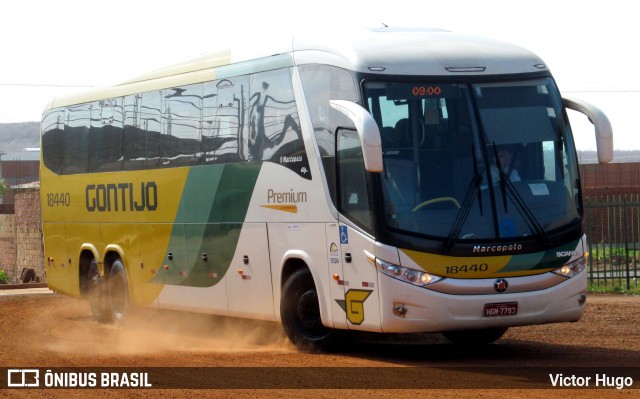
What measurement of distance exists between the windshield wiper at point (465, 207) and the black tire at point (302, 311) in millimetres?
2121

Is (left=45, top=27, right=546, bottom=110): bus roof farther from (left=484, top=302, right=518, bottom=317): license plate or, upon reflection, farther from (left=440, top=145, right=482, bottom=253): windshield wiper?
(left=484, top=302, right=518, bottom=317): license plate

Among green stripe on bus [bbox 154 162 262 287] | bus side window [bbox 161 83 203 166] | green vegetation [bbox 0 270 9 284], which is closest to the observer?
green stripe on bus [bbox 154 162 262 287]

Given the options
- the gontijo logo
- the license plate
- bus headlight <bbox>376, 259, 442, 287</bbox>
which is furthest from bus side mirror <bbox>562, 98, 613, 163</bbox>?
the gontijo logo

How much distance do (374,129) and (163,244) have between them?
6.30 metres

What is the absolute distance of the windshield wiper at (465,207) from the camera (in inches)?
484

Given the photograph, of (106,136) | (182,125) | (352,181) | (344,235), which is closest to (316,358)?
(344,235)

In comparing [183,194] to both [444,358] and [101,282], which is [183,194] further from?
[444,358]

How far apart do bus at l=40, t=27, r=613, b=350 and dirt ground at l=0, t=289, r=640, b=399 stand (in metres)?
0.51

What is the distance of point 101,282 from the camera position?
1953 centimetres

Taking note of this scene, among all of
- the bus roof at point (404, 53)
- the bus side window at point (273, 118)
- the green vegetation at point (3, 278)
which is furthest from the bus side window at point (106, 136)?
the green vegetation at point (3, 278)

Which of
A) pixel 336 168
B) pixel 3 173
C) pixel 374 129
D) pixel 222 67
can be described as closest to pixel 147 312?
pixel 222 67

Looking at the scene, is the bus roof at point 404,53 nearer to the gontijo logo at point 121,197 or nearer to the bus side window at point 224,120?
the bus side window at point 224,120

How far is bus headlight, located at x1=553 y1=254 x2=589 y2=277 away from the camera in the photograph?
42.1 feet

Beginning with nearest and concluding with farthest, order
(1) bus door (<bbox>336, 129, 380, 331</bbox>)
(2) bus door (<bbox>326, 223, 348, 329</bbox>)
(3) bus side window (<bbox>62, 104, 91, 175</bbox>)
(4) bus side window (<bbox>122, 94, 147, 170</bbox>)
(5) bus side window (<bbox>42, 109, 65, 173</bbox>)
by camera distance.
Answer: (1) bus door (<bbox>336, 129, 380, 331</bbox>) < (2) bus door (<bbox>326, 223, 348, 329</bbox>) < (4) bus side window (<bbox>122, 94, 147, 170</bbox>) < (3) bus side window (<bbox>62, 104, 91, 175</bbox>) < (5) bus side window (<bbox>42, 109, 65, 173</bbox>)
